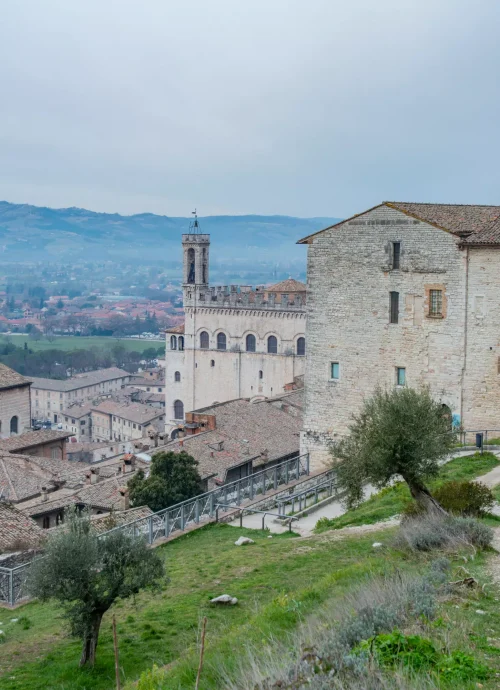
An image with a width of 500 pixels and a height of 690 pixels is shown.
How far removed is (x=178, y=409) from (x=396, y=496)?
45.7m

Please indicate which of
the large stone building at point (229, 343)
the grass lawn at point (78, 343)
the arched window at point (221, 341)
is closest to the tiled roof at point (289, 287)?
the large stone building at point (229, 343)

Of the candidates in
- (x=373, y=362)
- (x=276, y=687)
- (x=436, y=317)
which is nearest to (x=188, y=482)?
(x=373, y=362)

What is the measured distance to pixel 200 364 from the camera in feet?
→ 209

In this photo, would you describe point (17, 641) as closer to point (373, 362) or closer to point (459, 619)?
point (459, 619)

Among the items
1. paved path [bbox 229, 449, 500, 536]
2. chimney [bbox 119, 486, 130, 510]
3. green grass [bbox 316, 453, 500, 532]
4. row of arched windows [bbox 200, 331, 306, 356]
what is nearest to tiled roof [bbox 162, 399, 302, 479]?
chimney [bbox 119, 486, 130, 510]

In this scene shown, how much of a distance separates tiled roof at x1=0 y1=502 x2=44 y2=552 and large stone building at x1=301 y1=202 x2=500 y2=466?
11.1 m

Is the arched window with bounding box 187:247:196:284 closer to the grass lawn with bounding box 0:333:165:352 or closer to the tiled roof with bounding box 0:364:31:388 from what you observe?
the tiled roof with bounding box 0:364:31:388

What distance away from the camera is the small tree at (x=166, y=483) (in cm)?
2450

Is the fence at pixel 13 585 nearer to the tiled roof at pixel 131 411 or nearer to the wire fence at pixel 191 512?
the wire fence at pixel 191 512

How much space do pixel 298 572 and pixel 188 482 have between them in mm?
10898

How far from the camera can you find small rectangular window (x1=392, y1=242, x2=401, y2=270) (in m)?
26.8

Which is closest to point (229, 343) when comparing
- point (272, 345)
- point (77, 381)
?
point (272, 345)

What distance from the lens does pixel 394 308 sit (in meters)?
27.1

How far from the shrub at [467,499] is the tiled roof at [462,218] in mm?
10656
